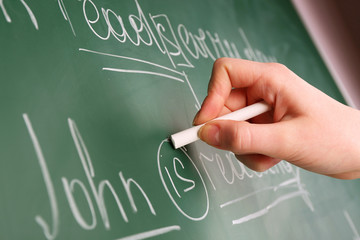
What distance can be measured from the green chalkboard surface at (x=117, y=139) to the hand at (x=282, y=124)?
7cm

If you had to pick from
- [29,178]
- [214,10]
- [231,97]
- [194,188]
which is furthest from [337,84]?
[29,178]

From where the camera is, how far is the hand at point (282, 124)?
49 centimetres

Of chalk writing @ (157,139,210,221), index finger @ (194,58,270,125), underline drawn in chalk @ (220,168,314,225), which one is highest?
index finger @ (194,58,270,125)

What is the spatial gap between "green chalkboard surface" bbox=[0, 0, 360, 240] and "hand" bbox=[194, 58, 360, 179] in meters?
0.07

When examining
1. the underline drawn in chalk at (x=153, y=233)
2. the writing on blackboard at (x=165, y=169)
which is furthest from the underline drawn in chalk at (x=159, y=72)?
the underline drawn in chalk at (x=153, y=233)

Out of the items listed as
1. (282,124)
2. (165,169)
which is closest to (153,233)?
(165,169)

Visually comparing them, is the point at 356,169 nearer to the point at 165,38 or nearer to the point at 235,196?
the point at 235,196

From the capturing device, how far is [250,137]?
48cm

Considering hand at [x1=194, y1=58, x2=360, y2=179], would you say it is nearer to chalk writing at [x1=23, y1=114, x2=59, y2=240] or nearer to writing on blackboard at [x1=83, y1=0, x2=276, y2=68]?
writing on blackboard at [x1=83, y1=0, x2=276, y2=68]

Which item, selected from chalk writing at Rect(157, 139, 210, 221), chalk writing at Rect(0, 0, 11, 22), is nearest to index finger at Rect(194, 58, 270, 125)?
chalk writing at Rect(157, 139, 210, 221)

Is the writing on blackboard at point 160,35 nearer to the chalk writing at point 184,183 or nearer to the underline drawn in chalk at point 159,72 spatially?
the underline drawn in chalk at point 159,72

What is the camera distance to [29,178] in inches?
15.2

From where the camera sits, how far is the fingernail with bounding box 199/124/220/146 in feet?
1.63

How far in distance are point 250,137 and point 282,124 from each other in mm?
64
